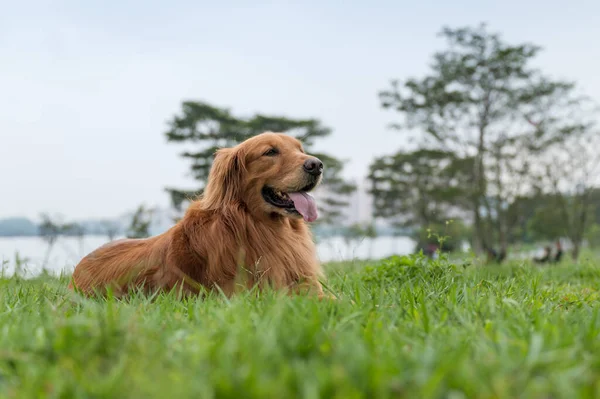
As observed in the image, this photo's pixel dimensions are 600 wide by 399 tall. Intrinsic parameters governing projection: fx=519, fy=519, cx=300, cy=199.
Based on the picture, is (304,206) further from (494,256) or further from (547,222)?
(547,222)

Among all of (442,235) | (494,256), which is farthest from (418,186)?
(442,235)

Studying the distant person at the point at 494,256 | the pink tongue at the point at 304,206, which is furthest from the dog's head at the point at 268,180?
the distant person at the point at 494,256

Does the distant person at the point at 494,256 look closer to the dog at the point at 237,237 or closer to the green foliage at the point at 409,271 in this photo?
the green foliage at the point at 409,271

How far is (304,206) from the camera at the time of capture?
378cm

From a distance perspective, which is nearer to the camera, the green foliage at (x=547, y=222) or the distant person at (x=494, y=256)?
the distant person at (x=494, y=256)

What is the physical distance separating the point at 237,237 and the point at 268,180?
19.1 inches

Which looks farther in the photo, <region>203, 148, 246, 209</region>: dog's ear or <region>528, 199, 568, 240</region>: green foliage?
<region>528, 199, 568, 240</region>: green foliage

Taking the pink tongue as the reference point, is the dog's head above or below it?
above

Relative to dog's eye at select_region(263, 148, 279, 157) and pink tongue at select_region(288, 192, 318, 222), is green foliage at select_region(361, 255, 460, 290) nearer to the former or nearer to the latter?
pink tongue at select_region(288, 192, 318, 222)

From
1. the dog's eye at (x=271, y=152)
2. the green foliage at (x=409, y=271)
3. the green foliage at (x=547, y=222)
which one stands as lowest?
the green foliage at (x=547, y=222)

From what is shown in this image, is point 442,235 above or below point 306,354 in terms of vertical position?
above

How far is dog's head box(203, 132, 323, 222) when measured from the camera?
3791mm

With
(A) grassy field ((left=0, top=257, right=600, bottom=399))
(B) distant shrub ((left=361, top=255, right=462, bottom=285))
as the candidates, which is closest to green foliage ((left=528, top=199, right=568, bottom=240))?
(B) distant shrub ((left=361, top=255, right=462, bottom=285))

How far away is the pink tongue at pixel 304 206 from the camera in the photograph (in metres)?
3.78
